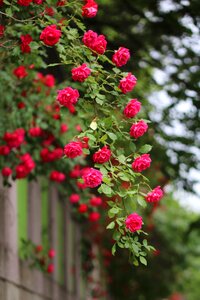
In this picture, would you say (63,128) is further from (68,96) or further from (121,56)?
(68,96)

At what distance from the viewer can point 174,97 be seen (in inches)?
436

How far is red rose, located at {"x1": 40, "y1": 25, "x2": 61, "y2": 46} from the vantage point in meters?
6.28

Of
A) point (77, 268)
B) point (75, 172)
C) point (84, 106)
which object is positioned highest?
point (84, 106)

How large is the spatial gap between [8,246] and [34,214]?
271 cm

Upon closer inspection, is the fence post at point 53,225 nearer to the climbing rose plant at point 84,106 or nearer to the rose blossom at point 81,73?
the climbing rose plant at point 84,106

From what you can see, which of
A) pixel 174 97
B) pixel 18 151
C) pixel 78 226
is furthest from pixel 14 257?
pixel 78 226

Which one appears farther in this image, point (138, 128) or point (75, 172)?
point (75, 172)

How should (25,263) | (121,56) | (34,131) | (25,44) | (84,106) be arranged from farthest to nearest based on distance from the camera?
(25,263), (34,131), (25,44), (84,106), (121,56)

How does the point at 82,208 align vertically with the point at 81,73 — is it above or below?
below

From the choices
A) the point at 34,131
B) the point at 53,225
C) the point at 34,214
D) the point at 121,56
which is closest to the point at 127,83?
the point at 121,56

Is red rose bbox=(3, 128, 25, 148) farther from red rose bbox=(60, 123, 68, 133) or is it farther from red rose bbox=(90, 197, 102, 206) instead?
red rose bbox=(90, 197, 102, 206)

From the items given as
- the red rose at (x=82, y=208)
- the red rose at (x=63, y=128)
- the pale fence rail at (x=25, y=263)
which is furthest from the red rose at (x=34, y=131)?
the red rose at (x=82, y=208)

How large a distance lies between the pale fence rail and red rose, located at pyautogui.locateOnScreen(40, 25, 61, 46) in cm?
461

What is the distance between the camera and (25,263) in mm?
11891
